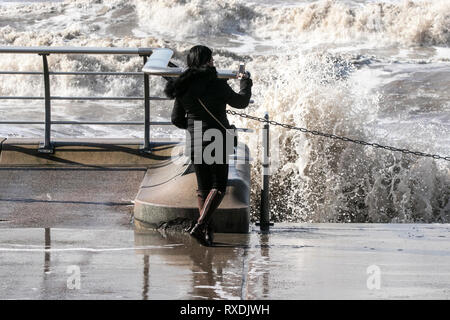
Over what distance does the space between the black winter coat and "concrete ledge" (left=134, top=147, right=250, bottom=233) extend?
83 centimetres

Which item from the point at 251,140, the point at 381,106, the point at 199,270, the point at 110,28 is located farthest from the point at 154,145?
the point at 110,28

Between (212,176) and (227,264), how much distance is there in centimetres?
106

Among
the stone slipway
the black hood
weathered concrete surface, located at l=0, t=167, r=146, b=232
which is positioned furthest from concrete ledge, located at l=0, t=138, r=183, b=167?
the black hood

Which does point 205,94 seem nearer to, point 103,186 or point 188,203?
point 188,203

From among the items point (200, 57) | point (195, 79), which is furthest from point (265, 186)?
point (200, 57)

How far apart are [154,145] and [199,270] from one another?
4.03 metres

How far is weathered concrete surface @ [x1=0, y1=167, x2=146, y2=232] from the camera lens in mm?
8250

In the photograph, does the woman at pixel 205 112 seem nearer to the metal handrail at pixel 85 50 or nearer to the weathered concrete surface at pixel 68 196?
the weathered concrete surface at pixel 68 196

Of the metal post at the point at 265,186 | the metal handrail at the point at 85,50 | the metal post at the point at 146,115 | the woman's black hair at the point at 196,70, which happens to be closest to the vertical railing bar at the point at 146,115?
the metal post at the point at 146,115

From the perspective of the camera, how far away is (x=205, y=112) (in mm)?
7176

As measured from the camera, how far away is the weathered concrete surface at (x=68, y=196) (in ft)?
27.1

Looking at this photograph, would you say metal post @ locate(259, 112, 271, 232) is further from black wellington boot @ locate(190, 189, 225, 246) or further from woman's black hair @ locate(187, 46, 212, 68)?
woman's black hair @ locate(187, 46, 212, 68)

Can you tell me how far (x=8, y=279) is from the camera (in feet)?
19.1
